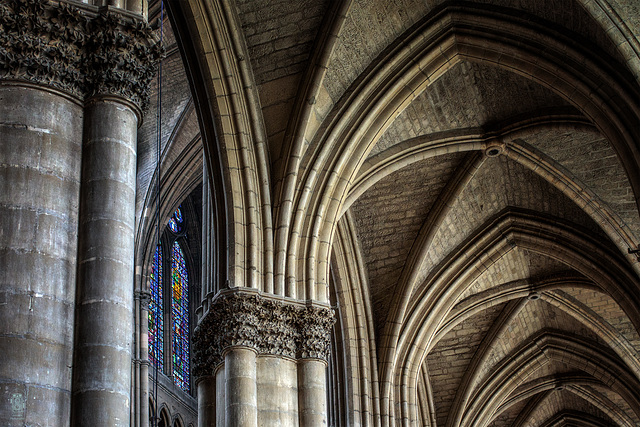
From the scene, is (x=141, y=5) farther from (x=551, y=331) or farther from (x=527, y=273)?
(x=551, y=331)

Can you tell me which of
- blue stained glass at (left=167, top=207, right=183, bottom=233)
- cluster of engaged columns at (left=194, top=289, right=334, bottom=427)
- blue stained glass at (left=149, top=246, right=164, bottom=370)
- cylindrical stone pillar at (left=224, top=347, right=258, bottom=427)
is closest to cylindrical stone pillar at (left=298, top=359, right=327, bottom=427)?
cluster of engaged columns at (left=194, top=289, right=334, bottom=427)

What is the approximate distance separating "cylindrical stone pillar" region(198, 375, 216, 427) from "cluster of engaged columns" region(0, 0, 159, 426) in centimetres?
507

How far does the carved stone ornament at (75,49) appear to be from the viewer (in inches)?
262

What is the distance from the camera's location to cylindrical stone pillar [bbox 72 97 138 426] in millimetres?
6078

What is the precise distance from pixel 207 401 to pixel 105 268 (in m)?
5.33

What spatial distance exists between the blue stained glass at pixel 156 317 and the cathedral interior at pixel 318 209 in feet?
0.20

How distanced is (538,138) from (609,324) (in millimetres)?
6165

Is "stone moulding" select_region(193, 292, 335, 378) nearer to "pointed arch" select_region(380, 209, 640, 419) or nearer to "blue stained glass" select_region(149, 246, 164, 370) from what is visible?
"pointed arch" select_region(380, 209, 640, 419)

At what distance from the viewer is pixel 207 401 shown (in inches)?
451

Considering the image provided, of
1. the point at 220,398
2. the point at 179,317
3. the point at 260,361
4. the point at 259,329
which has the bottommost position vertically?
the point at 220,398

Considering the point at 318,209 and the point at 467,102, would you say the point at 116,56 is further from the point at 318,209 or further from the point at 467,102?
the point at 467,102

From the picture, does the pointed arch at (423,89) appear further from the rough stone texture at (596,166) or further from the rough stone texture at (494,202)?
the rough stone texture at (494,202)

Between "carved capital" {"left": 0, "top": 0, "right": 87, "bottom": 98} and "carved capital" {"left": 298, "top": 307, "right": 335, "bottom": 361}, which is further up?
"carved capital" {"left": 0, "top": 0, "right": 87, "bottom": 98}

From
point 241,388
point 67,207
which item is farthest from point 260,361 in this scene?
point 67,207
